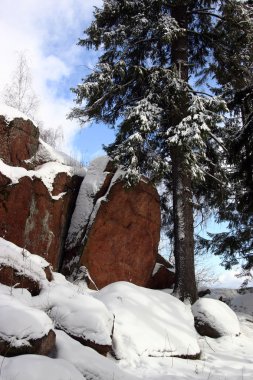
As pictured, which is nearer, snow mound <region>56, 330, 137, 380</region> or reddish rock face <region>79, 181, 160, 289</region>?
snow mound <region>56, 330, 137, 380</region>

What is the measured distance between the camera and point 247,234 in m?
13.8

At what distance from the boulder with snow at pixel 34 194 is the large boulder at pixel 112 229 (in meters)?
0.47

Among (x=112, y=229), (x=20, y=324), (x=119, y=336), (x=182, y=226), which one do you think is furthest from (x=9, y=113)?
(x=20, y=324)

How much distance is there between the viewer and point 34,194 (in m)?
9.25

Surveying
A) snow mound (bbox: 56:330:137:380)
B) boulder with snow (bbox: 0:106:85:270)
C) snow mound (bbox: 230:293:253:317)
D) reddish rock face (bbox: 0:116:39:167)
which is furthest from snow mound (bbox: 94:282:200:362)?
snow mound (bbox: 230:293:253:317)

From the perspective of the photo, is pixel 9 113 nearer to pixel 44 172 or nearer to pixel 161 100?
pixel 44 172

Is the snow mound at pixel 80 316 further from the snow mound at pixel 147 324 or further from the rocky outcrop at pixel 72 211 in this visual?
the rocky outcrop at pixel 72 211

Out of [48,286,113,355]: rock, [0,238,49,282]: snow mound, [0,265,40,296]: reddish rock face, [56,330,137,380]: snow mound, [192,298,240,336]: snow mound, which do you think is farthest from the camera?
[192,298,240,336]: snow mound

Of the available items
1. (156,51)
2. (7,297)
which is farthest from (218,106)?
(7,297)

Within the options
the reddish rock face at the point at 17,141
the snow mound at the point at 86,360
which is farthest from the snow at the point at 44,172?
the snow mound at the point at 86,360

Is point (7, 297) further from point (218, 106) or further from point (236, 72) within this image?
point (236, 72)

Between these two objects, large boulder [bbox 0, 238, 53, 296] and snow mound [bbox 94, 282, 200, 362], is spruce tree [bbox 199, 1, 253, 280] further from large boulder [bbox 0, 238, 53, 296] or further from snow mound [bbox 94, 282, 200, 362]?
large boulder [bbox 0, 238, 53, 296]

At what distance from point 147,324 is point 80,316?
60.9 inches

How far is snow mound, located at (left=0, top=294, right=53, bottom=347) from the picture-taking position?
3.85 m
